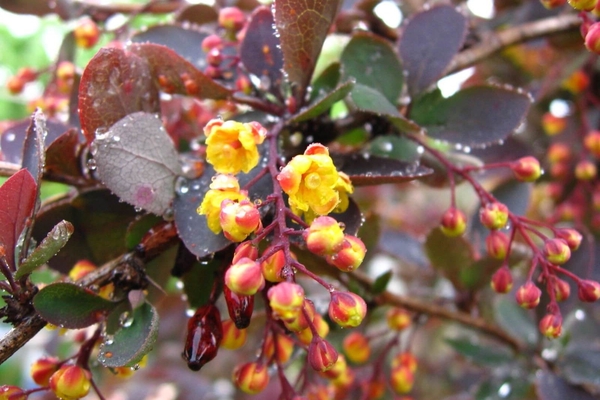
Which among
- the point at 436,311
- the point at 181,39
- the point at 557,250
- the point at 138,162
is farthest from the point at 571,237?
the point at 181,39

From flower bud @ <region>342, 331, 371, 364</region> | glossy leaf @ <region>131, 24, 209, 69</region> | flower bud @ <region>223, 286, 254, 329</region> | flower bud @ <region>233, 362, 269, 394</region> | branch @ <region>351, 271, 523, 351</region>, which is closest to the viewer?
flower bud @ <region>223, 286, 254, 329</region>

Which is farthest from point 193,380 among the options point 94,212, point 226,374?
point 94,212

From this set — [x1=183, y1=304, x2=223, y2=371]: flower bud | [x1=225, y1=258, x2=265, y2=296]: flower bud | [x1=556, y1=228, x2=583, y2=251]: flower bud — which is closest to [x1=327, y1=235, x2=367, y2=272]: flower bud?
[x1=225, y1=258, x2=265, y2=296]: flower bud

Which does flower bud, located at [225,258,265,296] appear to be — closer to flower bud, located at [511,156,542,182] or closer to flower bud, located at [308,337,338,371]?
flower bud, located at [308,337,338,371]

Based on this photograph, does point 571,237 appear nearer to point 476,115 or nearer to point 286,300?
point 476,115

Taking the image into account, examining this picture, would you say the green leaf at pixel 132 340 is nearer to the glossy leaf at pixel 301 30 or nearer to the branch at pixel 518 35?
the glossy leaf at pixel 301 30

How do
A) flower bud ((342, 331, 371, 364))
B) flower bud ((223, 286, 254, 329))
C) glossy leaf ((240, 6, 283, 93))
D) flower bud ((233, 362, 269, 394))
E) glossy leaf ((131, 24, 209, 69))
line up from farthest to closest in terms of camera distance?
flower bud ((342, 331, 371, 364)) < glossy leaf ((131, 24, 209, 69)) < glossy leaf ((240, 6, 283, 93)) < flower bud ((233, 362, 269, 394)) < flower bud ((223, 286, 254, 329))
